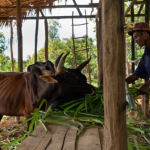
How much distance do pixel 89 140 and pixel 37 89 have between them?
6.63 feet

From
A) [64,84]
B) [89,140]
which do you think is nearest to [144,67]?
[64,84]

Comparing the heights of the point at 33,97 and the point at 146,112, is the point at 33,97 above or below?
above

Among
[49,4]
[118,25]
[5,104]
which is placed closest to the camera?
[118,25]

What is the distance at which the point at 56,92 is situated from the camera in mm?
3367

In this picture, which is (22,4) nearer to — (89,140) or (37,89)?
(37,89)

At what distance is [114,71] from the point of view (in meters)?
1.27

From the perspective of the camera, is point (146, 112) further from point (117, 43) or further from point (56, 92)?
point (117, 43)

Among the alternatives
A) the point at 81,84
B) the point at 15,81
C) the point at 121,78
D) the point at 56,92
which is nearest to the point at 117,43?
the point at 121,78

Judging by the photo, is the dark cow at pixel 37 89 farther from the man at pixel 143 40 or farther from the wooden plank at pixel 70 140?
the wooden plank at pixel 70 140

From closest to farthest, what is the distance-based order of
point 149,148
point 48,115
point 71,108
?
Answer: point 149,148, point 48,115, point 71,108

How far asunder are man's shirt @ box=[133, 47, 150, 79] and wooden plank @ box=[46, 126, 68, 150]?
160 centimetres

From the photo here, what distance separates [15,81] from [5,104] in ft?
1.67

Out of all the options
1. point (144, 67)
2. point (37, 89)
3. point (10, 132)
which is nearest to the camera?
point (144, 67)

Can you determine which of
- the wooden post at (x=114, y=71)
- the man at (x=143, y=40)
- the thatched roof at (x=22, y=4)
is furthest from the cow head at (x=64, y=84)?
the thatched roof at (x=22, y=4)
